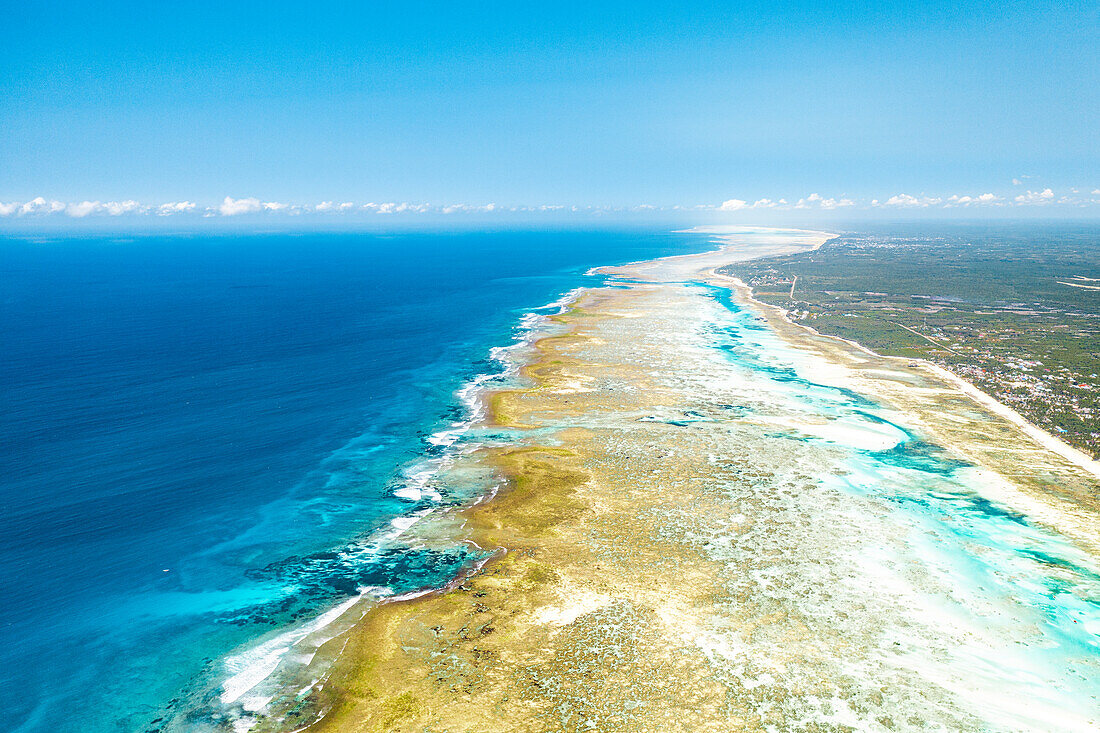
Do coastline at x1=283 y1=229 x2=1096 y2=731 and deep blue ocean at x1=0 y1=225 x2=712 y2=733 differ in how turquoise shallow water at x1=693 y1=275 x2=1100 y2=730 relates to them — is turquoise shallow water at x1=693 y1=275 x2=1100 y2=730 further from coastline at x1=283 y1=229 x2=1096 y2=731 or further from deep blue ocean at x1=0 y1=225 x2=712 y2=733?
deep blue ocean at x1=0 y1=225 x2=712 y2=733

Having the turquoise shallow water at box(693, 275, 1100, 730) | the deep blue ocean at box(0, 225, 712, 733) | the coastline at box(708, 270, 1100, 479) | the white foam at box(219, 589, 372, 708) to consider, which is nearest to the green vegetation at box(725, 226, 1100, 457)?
the coastline at box(708, 270, 1100, 479)

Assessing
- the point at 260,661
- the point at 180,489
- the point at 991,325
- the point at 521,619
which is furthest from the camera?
the point at 991,325

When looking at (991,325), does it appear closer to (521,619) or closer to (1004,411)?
(1004,411)

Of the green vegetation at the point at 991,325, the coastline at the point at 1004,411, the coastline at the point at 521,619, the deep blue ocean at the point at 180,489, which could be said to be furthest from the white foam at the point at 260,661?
the green vegetation at the point at 991,325

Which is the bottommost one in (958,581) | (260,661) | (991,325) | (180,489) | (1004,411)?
(958,581)

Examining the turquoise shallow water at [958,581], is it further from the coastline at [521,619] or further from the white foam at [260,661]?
the white foam at [260,661]

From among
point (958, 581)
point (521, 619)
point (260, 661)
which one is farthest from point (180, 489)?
point (958, 581)

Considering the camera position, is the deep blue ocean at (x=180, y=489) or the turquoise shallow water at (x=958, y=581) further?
the deep blue ocean at (x=180, y=489)
